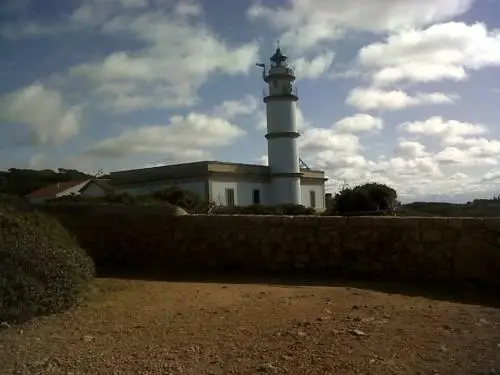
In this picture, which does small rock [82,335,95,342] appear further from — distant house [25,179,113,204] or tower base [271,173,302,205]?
tower base [271,173,302,205]

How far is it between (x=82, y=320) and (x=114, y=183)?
45.6m

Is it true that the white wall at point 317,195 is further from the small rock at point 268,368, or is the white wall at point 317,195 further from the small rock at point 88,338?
the small rock at point 268,368

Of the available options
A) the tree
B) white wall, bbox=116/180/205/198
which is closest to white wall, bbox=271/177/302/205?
white wall, bbox=116/180/205/198

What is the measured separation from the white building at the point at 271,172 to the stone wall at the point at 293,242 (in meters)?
35.4

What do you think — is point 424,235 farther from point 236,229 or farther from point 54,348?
point 54,348

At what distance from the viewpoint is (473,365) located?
4926 millimetres

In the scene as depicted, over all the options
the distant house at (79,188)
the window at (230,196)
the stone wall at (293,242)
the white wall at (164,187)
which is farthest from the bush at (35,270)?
the distant house at (79,188)

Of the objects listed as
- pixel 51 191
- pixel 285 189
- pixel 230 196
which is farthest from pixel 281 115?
pixel 51 191

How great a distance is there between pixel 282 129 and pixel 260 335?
44353 mm

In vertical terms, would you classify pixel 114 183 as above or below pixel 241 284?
above

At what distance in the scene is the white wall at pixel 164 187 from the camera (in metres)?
45.0

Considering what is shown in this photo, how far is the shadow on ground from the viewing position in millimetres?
7973

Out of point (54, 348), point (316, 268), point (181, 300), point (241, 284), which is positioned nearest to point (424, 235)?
point (316, 268)

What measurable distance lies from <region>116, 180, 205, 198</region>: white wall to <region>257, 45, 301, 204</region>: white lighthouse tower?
25.8ft
